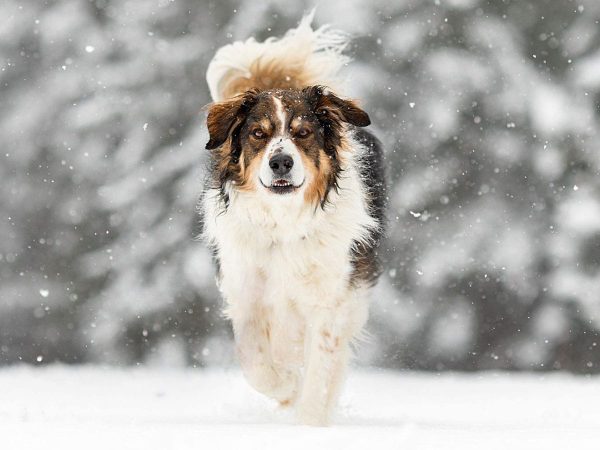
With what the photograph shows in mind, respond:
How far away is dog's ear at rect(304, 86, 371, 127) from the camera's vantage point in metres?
5.52

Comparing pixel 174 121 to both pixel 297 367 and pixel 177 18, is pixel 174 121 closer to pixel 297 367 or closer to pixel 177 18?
pixel 177 18

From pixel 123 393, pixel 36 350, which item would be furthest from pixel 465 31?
pixel 36 350

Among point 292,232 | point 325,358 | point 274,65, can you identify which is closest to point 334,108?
point 292,232

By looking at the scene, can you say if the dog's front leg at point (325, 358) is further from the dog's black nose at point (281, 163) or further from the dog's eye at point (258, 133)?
the dog's eye at point (258, 133)

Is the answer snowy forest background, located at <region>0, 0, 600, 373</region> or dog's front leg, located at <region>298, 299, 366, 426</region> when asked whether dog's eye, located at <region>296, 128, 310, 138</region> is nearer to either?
dog's front leg, located at <region>298, 299, 366, 426</region>

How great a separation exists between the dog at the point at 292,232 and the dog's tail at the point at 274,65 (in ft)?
1.66

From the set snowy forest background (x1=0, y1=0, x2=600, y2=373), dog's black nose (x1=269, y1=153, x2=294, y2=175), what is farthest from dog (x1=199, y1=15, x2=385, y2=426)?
snowy forest background (x1=0, y1=0, x2=600, y2=373)

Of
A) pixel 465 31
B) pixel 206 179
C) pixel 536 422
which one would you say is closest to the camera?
pixel 206 179

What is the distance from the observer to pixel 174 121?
1070 centimetres

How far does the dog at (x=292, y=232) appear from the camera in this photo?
5336 millimetres

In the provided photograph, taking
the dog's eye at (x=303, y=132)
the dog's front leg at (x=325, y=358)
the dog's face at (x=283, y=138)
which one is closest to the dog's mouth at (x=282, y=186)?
the dog's face at (x=283, y=138)

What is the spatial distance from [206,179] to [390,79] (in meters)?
4.96

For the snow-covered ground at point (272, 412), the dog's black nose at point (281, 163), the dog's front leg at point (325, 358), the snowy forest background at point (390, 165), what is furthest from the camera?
the snowy forest background at point (390, 165)

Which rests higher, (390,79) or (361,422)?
(390,79)
